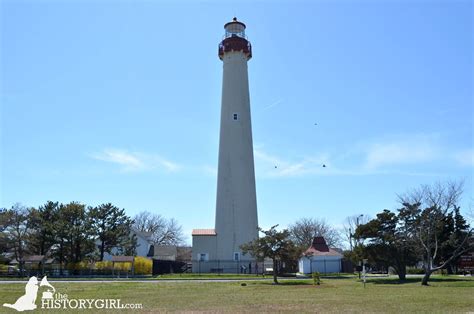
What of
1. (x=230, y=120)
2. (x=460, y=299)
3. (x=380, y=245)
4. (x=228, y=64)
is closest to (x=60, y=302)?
(x=460, y=299)

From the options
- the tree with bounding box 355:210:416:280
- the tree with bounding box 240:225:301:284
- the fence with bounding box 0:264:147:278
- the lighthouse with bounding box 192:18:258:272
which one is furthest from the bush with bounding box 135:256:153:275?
the tree with bounding box 355:210:416:280

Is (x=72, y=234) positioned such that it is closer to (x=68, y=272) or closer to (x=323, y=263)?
(x=68, y=272)

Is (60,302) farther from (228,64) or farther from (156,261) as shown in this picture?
(228,64)

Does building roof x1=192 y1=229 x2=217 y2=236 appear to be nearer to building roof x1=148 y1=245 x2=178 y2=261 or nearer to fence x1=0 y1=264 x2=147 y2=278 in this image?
fence x1=0 y1=264 x2=147 y2=278

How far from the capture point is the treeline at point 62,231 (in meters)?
46.0

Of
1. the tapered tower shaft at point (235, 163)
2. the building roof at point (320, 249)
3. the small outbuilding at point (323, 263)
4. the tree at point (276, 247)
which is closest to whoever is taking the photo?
the tree at point (276, 247)

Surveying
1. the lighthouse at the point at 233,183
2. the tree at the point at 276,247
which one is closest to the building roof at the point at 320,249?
the lighthouse at the point at 233,183

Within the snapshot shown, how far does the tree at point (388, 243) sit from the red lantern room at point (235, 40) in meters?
21.2

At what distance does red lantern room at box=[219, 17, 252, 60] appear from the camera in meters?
45.2

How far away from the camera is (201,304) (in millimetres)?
16641

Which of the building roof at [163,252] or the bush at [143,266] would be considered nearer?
the bush at [143,266]

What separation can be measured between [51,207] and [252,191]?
22089mm

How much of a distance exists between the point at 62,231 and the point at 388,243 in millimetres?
31286

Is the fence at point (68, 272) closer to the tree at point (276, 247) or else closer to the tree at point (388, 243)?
the tree at point (276, 247)
